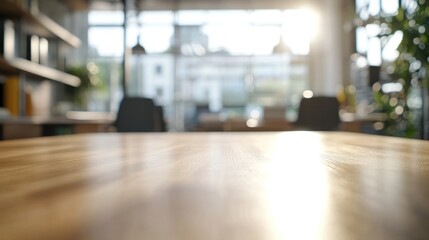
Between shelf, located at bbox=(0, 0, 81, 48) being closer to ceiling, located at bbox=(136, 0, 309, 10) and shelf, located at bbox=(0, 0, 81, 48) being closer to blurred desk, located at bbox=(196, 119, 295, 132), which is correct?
blurred desk, located at bbox=(196, 119, 295, 132)

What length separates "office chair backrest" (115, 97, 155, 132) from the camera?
187 inches

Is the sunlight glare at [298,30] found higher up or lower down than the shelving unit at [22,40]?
higher up

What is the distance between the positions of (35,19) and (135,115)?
1.38 metres

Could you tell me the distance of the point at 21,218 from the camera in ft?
0.81

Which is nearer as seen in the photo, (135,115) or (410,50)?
(410,50)

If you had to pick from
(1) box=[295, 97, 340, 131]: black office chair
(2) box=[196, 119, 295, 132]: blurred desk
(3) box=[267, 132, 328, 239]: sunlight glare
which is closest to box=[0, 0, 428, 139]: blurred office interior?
(2) box=[196, 119, 295, 132]: blurred desk

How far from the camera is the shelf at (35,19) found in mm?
4214

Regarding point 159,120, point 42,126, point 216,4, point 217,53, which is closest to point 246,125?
point 159,120

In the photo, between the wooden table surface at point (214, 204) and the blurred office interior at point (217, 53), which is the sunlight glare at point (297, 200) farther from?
the blurred office interior at point (217, 53)

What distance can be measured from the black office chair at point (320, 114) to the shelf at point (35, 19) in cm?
294

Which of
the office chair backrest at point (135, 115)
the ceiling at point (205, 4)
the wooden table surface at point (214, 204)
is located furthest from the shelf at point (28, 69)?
the ceiling at point (205, 4)

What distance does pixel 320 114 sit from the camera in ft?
16.9

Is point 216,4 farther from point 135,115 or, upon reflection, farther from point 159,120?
point 135,115

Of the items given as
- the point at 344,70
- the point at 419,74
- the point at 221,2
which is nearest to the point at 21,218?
the point at 419,74
